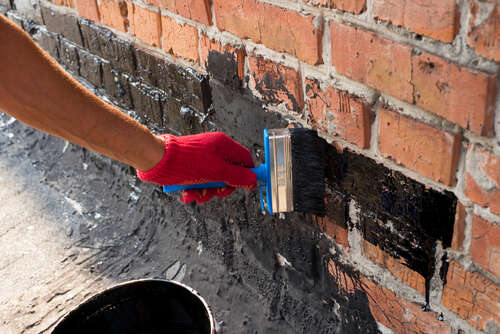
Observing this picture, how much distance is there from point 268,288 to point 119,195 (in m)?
0.79

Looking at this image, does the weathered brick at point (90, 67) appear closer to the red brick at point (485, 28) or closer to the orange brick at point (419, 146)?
the orange brick at point (419, 146)

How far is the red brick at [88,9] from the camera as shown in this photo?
5.71 ft

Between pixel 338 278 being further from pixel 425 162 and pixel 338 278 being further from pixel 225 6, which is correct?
pixel 225 6

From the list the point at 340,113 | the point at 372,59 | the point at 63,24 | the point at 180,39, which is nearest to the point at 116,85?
the point at 63,24

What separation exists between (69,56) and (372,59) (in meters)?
1.49

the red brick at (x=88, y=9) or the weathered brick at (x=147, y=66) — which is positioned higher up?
the red brick at (x=88, y=9)

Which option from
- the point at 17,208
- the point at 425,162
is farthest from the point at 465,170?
the point at 17,208

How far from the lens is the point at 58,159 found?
2.23 meters

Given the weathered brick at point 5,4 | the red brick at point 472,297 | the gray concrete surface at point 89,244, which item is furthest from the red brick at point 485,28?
the weathered brick at point 5,4

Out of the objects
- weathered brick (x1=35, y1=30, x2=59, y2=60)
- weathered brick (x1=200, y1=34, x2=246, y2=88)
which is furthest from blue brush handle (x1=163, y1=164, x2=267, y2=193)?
weathered brick (x1=35, y1=30, x2=59, y2=60)

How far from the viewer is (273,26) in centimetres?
111

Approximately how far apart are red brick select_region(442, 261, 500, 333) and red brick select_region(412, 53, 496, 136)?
0.29m

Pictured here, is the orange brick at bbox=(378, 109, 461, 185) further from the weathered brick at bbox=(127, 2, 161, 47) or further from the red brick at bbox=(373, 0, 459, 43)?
the weathered brick at bbox=(127, 2, 161, 47)

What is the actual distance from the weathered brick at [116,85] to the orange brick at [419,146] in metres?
1.07
